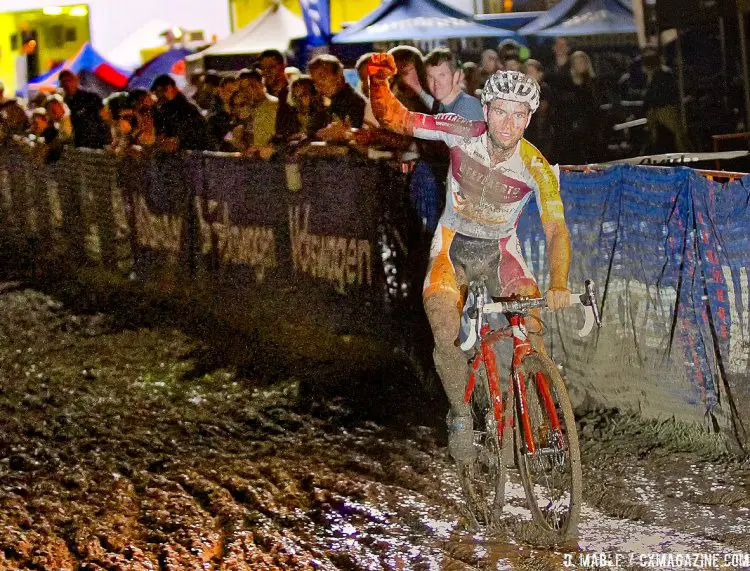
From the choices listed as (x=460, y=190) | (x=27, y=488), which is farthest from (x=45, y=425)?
(x=460, y=190)

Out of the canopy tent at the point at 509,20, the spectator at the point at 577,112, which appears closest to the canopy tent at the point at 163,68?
the canopy tent at the point at 509,20

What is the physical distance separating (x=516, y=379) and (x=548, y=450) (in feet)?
1.28

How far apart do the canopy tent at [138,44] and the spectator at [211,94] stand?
41.6ft

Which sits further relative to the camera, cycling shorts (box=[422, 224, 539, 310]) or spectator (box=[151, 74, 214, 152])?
spectator (box=[151, 74, 214, 152])

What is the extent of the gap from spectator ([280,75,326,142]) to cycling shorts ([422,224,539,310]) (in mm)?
5099

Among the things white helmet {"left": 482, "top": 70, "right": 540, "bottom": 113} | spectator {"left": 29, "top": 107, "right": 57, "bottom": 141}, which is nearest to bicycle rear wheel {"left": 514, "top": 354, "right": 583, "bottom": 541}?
white helmet {"left": 482, "top": 70, "right": 540, "bottom": 113}

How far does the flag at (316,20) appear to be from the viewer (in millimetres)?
16219

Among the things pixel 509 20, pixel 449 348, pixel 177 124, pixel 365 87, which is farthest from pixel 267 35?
pixel 449 348

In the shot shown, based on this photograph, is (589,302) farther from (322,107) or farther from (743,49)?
(743,49)

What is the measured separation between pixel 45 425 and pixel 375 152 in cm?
397

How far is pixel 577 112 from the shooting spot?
562 inches

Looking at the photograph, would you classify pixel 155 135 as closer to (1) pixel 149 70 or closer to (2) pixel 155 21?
(1) pixel 149 70

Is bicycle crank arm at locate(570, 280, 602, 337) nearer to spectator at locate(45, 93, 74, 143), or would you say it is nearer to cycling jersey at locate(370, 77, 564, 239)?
cycling jersey at locate(370, 77, 564, 239)

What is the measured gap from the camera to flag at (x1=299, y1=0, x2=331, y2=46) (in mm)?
16219
